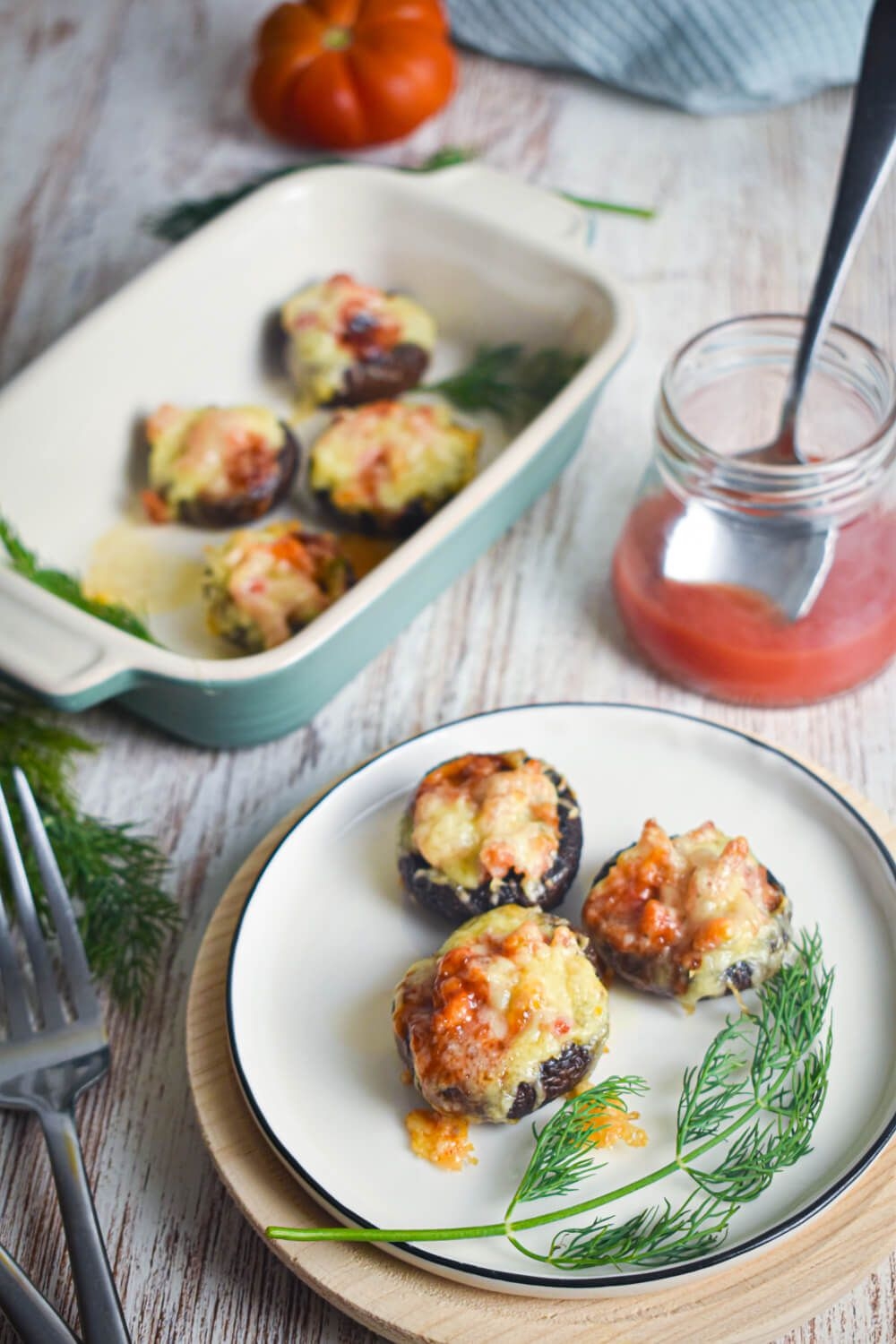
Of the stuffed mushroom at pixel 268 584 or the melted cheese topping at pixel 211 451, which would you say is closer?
the stuffed mushroom at pixel 268 584

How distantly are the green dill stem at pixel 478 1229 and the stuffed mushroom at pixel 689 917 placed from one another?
0.57 feet

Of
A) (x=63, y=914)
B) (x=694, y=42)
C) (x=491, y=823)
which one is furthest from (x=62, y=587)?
(x=694, y=42)

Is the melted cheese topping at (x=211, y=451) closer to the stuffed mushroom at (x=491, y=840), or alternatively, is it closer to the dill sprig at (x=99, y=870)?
the dill sprig at (x=99, y=870)

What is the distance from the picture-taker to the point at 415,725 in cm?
213

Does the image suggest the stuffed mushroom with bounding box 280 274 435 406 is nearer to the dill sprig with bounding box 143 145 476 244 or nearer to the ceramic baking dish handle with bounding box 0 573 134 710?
the dill sprig with bounding box 143 145 476 244

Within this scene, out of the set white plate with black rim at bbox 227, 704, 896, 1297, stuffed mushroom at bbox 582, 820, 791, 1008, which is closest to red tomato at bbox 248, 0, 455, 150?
white plate with black rim at bbox 227, 704, 896, 1297

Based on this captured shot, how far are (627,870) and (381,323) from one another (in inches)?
51.4

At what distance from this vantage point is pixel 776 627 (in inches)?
78.3

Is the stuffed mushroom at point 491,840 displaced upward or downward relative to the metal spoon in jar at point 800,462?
downward

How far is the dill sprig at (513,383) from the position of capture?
2.50m

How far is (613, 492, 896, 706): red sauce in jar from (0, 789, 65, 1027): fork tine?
1.00 meters

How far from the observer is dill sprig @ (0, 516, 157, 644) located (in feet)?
6.63

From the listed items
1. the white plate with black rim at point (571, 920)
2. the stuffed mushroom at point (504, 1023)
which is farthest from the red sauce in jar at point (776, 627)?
the stuffed mushroom at point (504, 1023)

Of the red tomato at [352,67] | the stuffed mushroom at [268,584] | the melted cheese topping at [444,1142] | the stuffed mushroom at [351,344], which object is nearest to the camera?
the melted cheese topping at [444,1142]
